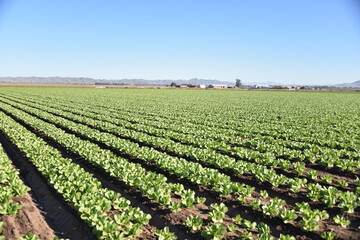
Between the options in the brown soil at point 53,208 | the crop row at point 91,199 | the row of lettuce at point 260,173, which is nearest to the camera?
the crop row at point 91,199

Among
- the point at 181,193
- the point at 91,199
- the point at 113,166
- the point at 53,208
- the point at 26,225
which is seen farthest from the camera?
the point at 113,166

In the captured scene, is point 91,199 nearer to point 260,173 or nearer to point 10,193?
point 10,193

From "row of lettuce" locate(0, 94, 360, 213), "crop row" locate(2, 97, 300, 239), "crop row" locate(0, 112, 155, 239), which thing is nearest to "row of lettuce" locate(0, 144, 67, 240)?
"crop row" locate(0, 112, 155, 239)

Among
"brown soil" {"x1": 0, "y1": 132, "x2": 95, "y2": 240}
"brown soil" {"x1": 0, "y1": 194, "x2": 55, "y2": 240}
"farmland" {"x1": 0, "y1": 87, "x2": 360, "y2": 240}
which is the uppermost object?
"farmland" {"x1": 0, "y1": 87, "x2": 360, "y2": 240}

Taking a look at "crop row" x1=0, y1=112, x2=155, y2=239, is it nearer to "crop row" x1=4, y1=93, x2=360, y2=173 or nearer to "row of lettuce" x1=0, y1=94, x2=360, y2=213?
"row of lettuce" x1=0, y1=94, x2=360, y2=213

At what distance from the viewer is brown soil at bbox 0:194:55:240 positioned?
569 centimetres

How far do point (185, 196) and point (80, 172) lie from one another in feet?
12.2

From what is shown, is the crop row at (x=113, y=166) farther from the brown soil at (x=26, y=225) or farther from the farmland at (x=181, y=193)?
the brown soil at (x=26, y=225)

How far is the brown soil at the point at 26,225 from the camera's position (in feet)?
18.7

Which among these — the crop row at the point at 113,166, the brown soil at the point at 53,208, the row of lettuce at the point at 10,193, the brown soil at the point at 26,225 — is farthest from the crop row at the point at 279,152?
the row of lettuce at the point at 10,193

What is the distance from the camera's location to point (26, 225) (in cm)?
605

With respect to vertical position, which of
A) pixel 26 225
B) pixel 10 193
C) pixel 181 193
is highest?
pixel 10 193

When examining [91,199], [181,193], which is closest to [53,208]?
[91,199]

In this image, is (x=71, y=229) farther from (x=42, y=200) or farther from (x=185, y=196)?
(x=185, y=196)
